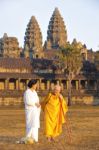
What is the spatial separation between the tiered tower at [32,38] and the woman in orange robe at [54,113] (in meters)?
117

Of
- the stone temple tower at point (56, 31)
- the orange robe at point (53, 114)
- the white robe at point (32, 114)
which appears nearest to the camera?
the white robe at point (32, 114)

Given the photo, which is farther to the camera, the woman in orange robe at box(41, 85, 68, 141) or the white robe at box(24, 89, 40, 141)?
the woman in orange robe at box(41, 85, 68, 141)

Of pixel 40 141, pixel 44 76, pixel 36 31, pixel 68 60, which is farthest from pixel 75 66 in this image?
pixel 40 141

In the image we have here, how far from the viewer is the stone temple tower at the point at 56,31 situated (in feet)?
461

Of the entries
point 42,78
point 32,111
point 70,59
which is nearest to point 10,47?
point 42,78

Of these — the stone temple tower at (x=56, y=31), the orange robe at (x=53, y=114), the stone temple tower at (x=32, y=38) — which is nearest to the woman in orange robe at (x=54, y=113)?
the orange robe at (x=53, y=114)

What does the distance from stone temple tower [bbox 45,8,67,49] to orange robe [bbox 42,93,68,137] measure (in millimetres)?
123215

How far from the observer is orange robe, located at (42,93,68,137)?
53.6 feet

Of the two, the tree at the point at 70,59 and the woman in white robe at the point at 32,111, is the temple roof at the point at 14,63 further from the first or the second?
the woman in white robe at the point at 32,111

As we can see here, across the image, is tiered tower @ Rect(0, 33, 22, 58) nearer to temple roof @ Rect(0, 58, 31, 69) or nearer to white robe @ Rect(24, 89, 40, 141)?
temple roof @ Rect(0, 58, 31, 69)

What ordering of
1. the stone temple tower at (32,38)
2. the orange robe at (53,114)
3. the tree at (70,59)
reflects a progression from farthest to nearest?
1. the stone temple tower at (32,38)
2. the tree at (70,59)
3. the orange robe at (53,114)

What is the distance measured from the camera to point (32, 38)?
13725cm

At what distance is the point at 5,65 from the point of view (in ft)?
279

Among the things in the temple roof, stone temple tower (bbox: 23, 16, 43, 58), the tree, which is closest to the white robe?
the tree
